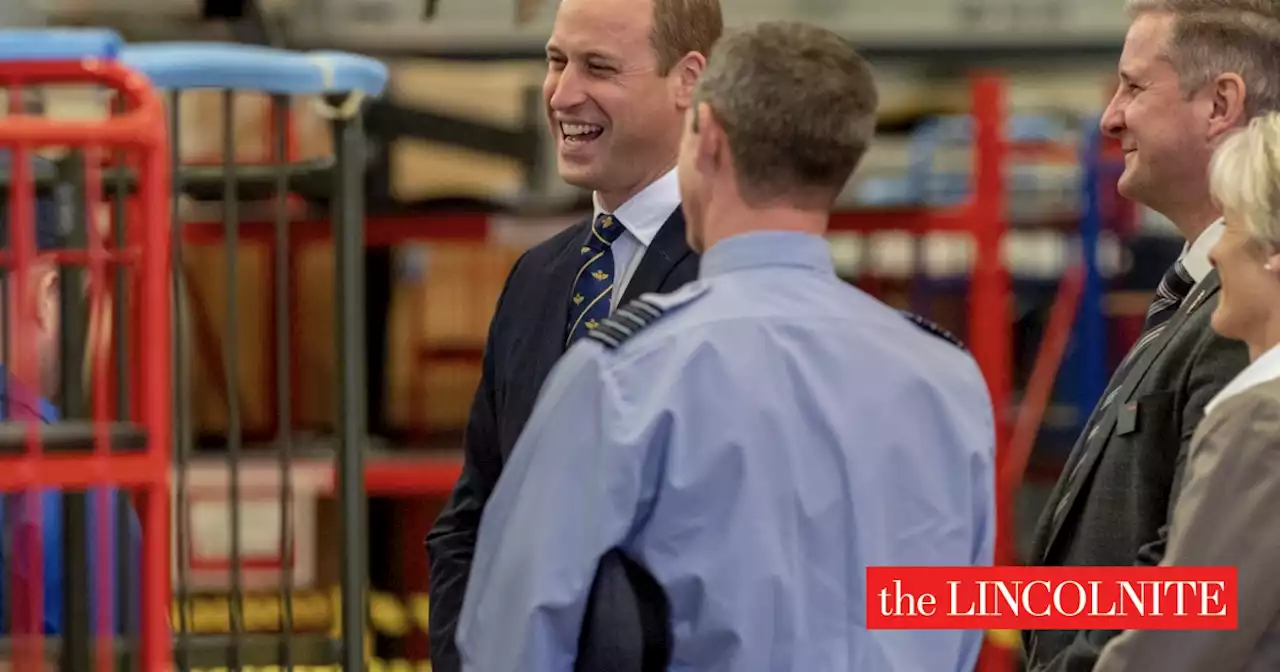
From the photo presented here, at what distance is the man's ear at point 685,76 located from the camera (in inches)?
86.7

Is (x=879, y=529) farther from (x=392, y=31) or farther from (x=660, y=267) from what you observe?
(x=392, y=31)

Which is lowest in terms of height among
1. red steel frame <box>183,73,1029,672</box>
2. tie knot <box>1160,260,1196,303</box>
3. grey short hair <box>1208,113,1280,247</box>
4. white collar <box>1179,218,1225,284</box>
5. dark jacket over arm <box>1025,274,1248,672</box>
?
red steel frame <box>183,73,1029,672</box>

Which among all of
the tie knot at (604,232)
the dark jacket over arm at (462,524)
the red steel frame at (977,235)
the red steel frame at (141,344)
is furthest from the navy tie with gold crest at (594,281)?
the red steel frame at (977,235)

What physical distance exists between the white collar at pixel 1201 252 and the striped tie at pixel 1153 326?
0.06 feet

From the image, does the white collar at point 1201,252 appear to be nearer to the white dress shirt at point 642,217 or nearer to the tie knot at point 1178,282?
the tie knot at point 1178,282

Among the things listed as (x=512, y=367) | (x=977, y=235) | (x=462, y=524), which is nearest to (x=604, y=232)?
(x=512, y=367)

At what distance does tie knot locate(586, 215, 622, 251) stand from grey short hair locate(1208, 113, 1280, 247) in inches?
28.8

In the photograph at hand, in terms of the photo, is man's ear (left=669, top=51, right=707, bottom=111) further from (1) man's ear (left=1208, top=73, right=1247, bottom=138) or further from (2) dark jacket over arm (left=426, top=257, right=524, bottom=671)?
(1) man's ear (left=1208, top=73, right=1247, bottom=138)

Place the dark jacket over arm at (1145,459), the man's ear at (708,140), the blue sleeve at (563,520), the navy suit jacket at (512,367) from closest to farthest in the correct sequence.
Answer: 1. the blue sleeve at (563,520)
2. the man's ear at (708,140)
3. the dark jacket over arm at (1145,459)
4. the navy suit jacket at (512,367)

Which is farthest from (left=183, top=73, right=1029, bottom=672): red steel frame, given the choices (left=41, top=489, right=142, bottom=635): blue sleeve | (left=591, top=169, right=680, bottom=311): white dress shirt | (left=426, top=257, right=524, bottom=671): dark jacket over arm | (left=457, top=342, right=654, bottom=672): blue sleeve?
(left=457, top=342, right=654, bottom=672): blue sleeve

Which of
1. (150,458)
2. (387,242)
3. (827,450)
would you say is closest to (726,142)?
(827,450)

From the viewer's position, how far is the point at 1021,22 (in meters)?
7.03

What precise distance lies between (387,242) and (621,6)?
Answer: 3.07 meters

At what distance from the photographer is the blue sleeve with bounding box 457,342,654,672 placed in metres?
1.53
